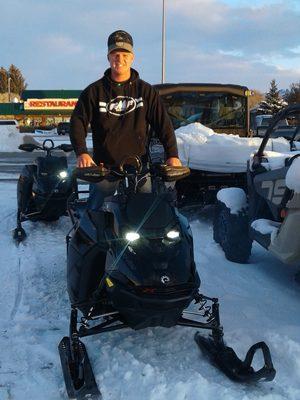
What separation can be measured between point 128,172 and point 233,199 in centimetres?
239

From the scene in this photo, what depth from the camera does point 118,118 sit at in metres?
3.65

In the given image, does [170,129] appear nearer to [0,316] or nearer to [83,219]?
[83,219]

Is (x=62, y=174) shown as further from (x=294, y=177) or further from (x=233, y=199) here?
(x=294, y=177)

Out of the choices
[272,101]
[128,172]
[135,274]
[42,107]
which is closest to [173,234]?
[135,274]

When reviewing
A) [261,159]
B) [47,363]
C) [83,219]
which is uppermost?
[261,159]

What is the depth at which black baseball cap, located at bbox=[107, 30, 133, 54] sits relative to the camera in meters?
3.48

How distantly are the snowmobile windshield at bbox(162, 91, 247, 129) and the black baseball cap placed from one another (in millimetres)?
5538

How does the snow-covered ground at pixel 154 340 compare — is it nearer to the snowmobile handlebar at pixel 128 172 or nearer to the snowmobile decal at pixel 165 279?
the snowmobile decal at pixel 165 279

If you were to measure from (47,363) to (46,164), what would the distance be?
4.02 meters

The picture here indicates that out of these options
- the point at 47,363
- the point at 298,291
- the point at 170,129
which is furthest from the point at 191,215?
the point at 47,363

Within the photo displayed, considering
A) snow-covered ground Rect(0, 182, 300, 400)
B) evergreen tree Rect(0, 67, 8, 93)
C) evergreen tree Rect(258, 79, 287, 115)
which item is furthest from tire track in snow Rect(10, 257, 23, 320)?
evergreen tree Rect(0, 67, 8, 93)

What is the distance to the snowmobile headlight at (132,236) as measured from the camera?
2.90 m

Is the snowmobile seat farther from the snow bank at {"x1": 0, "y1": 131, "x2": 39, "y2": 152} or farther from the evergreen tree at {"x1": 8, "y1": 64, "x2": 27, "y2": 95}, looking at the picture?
the evergreen tree at {"x1": 8, "y1": 64, "x2": 27, "y2": 95}

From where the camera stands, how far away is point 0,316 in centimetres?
385
